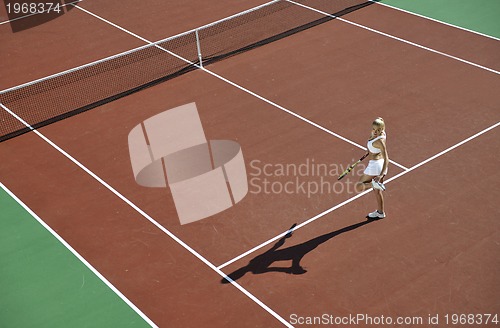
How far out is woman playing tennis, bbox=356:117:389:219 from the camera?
42.9 feet

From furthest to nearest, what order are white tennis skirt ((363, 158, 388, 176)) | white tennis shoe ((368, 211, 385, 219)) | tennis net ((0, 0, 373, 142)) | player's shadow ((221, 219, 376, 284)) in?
tennis net ((0, 0, 373, 142))
white tennis shoe ((368, 211, 385, 219))
white tennis skirt ((363, 158, 388, 176))
player's shadow ((221, 219, 376, 284))

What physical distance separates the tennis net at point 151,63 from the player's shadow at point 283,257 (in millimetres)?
6518

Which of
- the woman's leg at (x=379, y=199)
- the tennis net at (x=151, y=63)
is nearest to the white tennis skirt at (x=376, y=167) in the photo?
the woman's leg at (x=379, y=199)

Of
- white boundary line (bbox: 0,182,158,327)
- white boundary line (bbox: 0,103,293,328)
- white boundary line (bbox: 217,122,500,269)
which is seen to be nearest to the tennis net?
white boundary line (bbox: 0,103,293,328)

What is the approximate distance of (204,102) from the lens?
1755 cm

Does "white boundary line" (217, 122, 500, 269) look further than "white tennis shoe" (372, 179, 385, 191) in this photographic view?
No

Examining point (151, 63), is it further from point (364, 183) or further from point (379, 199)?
point (379, 199)

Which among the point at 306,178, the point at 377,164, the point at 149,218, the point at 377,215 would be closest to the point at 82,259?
the point at 149,218

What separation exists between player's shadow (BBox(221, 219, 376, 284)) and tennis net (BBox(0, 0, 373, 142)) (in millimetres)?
6518

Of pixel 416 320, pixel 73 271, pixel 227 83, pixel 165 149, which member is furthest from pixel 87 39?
pixel 416 320

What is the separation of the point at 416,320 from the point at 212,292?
10.3 ft

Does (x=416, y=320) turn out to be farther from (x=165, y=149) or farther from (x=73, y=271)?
(x=165, y=149)

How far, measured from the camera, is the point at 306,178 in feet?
49.3

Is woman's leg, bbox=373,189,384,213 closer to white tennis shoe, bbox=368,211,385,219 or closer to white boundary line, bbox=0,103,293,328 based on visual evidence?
white tennis shoe, bbox=368,211,385,219
